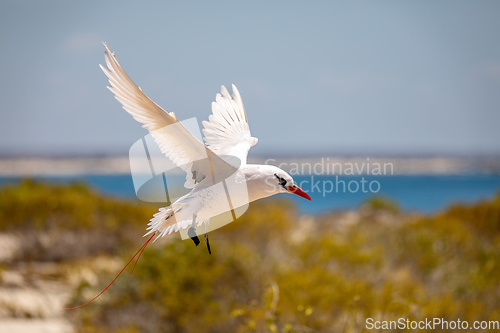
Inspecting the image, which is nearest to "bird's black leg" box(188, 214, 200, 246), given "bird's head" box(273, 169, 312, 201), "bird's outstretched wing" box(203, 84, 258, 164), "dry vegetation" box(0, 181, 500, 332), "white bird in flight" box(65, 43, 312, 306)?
"white bird in flight" box(65, 43, 312, 306)

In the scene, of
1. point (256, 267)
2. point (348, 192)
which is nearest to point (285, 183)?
point (256, 267)

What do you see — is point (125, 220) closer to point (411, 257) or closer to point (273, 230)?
point (273, 230)

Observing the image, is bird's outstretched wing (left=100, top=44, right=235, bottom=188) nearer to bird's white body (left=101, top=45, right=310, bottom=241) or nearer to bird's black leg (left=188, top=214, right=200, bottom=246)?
bird's white body (left=101, top=45, right=310, bottom=241)

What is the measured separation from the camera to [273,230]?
8109mm

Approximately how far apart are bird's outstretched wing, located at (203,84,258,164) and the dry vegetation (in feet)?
5.32

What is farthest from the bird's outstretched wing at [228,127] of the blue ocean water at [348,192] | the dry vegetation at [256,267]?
the dry vegetation at [256,267]

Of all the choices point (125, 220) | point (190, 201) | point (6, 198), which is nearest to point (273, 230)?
point (125, 220)

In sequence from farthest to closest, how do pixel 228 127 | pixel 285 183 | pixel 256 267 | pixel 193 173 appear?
pixel 256 267, pixel 228 127, pixel 193 173, pixel 285 183

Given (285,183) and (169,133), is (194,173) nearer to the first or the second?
(169,133)

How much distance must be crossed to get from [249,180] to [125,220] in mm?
7756

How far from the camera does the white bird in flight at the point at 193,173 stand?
1.40m

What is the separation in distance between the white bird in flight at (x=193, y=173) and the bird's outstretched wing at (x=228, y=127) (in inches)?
18.3

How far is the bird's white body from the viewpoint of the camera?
1406mm

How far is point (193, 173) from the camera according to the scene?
5.33 feet
